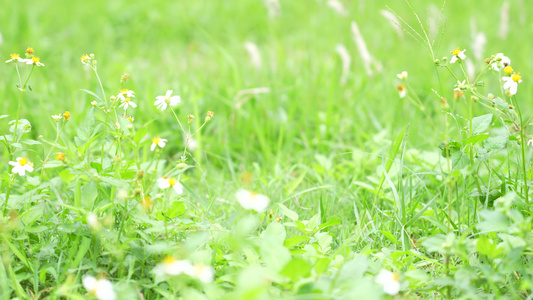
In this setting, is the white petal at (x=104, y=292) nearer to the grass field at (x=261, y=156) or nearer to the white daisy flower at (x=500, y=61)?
the grass field at (x=261, y=156)

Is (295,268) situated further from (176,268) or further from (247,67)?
(247,67)

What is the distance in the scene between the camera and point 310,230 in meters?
1.42

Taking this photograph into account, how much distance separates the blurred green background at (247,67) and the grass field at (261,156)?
0.02 meters

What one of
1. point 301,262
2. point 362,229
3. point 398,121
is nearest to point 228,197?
point 362,229

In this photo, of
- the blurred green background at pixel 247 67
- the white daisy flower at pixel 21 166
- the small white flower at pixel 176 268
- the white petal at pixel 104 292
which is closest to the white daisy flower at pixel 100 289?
the white petal at pixel 104 292

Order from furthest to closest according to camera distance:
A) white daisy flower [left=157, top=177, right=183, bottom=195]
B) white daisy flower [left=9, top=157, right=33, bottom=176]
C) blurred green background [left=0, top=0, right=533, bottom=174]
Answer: blurred green background [left=0, top=0, right=533, bottom=174] → white daisy flower [left=9, top=157, right=33, bottom=176] → white daisy flower [left=157, top=177, right=183, bottom=195]

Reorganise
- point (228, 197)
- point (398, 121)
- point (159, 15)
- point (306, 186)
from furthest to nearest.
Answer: point (159, 15)
point (398, 121)
point (306, 186)
point (228, 197)

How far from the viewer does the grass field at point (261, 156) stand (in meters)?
1.20

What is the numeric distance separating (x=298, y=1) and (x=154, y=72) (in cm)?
199

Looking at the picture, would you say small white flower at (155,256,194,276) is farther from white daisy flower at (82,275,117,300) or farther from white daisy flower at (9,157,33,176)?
white daisy flower at (9,157,33,176)

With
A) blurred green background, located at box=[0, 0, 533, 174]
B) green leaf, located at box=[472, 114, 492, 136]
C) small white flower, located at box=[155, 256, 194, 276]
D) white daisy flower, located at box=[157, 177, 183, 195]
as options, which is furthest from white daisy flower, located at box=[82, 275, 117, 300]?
blurred green background, located at box=[0, 0, 533, 174]

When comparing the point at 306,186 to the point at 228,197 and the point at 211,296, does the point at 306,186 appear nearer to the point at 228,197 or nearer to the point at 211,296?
the point at 228,197

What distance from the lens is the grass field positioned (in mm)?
1196

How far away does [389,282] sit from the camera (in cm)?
105
